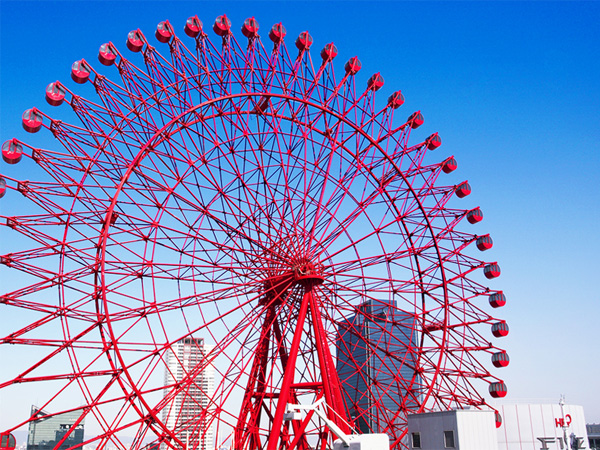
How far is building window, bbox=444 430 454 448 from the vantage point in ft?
88.6

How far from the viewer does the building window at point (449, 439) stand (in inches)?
1064

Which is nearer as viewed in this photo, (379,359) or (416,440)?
(416,440)

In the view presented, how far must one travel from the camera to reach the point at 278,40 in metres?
31.0

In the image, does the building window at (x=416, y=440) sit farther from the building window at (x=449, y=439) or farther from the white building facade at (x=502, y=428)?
the building window at (x=449, y=439)

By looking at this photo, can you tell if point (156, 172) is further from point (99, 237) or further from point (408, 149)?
point (408, 149)

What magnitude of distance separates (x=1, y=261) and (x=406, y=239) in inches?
806

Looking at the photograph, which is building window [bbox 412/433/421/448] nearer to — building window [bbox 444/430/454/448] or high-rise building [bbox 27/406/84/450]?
building window [bbox 444/430/454/448]

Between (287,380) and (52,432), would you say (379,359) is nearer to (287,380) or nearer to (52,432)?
(287,380)

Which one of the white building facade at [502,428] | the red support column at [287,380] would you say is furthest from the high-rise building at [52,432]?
the red support column at [287,380]

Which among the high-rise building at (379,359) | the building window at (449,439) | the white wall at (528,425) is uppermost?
the high-rise building at (379,359)

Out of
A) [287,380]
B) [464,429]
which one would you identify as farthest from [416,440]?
[287,380]

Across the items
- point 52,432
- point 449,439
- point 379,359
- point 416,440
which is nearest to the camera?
point 449,439

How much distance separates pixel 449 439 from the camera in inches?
1070

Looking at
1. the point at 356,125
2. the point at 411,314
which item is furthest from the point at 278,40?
the point at 411,314
